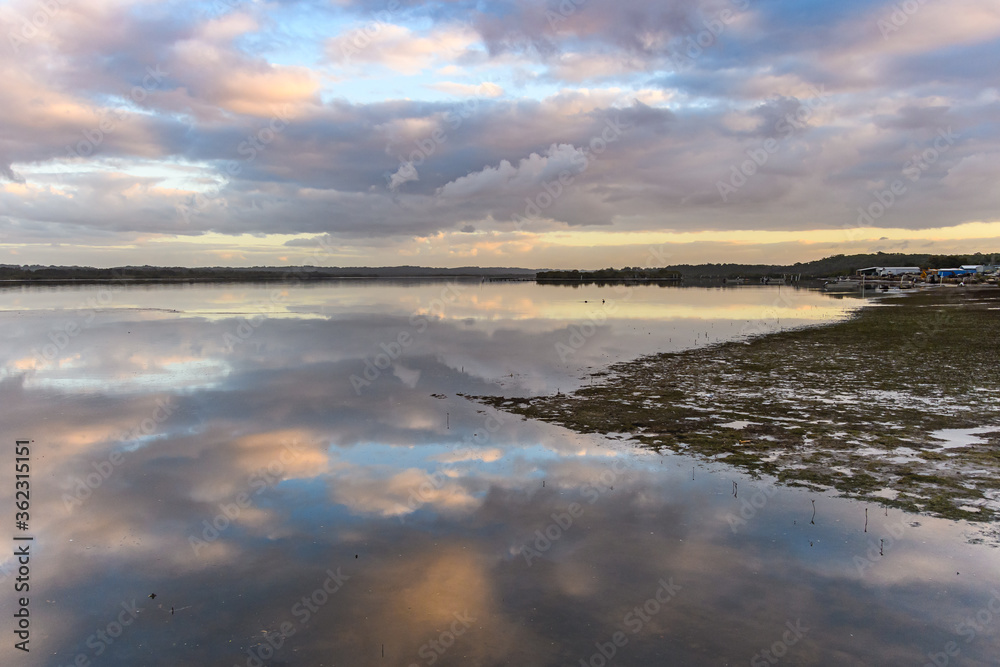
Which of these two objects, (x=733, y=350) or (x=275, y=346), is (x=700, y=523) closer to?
(x=733, y=350)

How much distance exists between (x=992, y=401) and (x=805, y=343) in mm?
17551

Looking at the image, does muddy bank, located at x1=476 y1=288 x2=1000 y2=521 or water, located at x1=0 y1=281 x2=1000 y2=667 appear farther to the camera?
muddy bank, located at x1=476 y1=288 x2=1000 y2=521

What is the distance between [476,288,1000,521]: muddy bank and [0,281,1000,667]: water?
1446mm

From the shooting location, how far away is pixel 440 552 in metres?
11.4

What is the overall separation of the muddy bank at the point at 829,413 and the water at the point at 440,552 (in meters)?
1.45

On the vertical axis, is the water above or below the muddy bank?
below

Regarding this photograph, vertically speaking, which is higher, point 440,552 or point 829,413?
point 829,413

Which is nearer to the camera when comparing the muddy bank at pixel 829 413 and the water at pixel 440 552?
the water at pixel 440 552

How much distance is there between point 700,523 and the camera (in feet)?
41.1

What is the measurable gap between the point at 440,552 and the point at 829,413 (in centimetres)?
1579

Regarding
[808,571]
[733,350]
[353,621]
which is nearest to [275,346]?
[733,350]

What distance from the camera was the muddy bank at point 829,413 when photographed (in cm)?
1461

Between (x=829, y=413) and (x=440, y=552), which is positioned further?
(x=829, y=413)

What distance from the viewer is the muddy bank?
14.6 m
